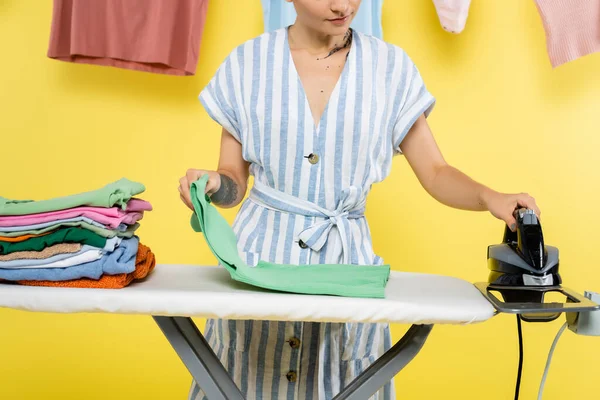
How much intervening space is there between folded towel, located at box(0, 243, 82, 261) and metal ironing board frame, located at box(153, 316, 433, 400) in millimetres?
212

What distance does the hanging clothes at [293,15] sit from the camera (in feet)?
7.62

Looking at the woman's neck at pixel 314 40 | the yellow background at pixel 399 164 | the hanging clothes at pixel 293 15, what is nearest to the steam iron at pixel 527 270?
the woman's neck at pixel 314 40

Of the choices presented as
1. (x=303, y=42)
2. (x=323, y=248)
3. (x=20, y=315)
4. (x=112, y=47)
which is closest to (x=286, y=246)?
(x=323, y=248)

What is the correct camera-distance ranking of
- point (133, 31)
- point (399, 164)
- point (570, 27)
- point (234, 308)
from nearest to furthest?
point (234, 308) < point (570, 27) < point (133, 31) < point (399, 164)

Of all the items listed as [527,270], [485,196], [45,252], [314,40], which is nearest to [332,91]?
[314,40]

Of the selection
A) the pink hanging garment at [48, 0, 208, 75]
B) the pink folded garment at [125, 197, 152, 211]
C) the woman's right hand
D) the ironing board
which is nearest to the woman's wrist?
the ironing board

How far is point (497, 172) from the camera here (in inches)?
102

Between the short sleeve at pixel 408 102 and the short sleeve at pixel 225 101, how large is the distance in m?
0.34

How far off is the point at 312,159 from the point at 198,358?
1.63 feet

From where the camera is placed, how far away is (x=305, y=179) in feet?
5.14

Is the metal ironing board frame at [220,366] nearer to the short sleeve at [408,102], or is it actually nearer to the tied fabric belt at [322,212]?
the tied fabric belt at [322,212]

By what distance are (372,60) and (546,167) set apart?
3.90ft

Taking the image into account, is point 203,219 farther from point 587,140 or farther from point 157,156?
point 587,140

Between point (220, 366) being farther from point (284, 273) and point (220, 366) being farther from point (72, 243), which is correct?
point (72, 243)
